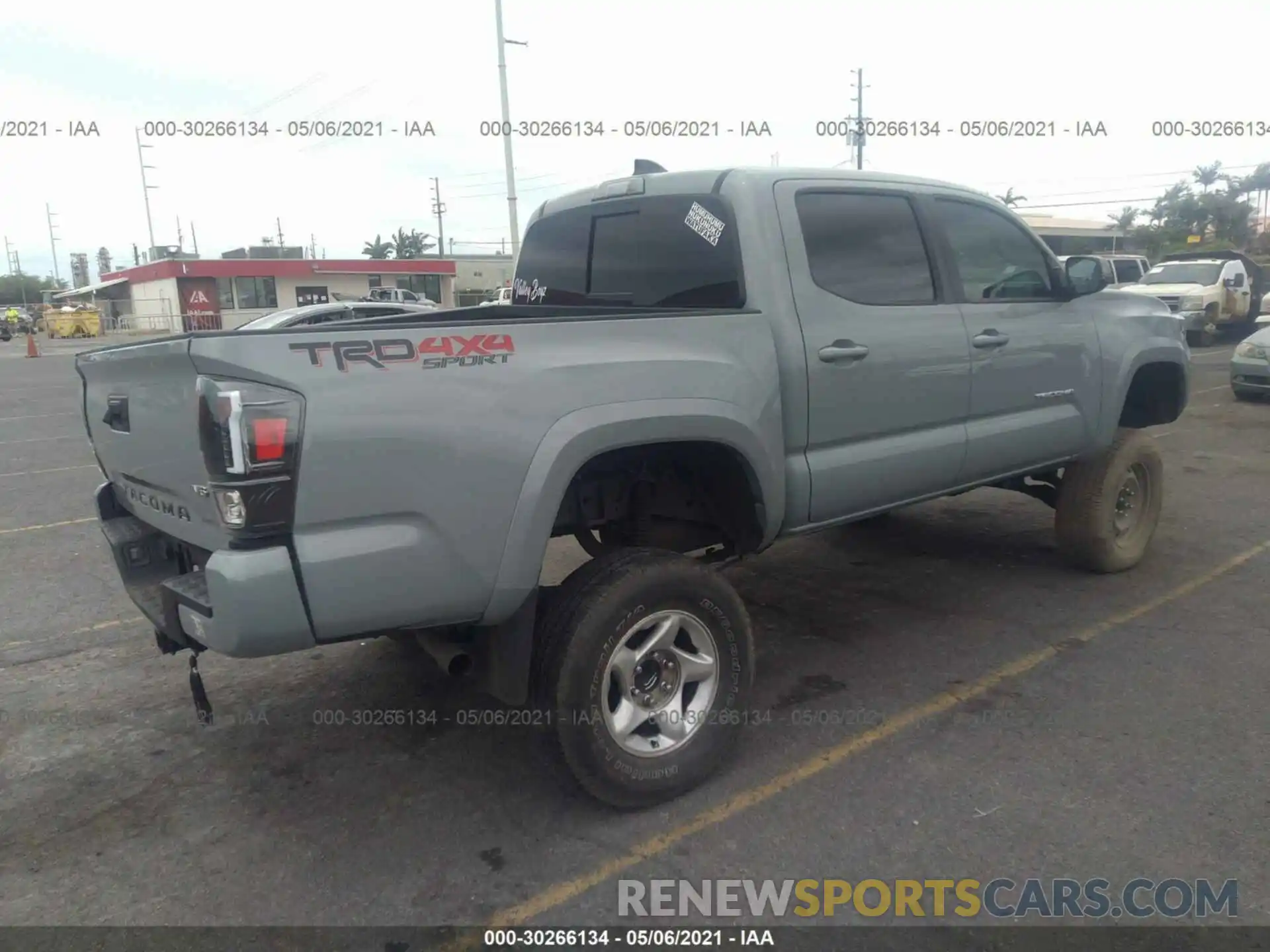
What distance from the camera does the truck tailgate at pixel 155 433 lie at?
254cm

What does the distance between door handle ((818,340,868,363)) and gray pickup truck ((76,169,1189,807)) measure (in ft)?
0.04

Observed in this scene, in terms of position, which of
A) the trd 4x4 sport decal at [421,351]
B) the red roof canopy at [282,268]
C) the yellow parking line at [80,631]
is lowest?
the yellow parking line at [80,631]

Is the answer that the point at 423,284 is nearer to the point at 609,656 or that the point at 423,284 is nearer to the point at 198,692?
the point at 198,692

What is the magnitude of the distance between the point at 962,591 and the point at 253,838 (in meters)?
3.77

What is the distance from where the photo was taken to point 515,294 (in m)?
4.65

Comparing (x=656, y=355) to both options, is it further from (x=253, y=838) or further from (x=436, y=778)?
(x=253, y=838)

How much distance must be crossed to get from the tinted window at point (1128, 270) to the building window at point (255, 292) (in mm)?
40811

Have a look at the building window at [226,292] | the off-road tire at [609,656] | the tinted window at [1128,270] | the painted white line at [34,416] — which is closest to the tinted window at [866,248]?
the off-road tire at [609,656]

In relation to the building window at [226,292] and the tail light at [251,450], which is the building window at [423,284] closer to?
the building window at [226,292]

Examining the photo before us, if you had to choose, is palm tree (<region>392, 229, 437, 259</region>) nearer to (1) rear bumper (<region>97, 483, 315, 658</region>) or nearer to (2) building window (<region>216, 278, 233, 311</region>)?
(2) building window (<region>216, 278, 233, 311</region>)

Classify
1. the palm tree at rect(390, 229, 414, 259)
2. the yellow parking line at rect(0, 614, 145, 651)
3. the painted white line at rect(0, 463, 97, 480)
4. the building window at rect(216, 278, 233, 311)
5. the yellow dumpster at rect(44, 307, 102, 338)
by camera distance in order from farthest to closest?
the palm tree at rect(390, 229, 414, 259), the building window at rect(216, 278, 233, 311), the yellow dumpster at rect(44, 307, 102, 338), the painted white line at rect(0, 463, 97, 480), the yellow parking line at rect(0, 614, 145, 651)

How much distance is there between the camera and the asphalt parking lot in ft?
9.03

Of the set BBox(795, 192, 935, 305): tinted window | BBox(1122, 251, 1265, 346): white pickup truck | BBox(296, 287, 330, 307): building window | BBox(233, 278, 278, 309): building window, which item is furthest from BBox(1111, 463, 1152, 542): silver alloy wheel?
BBox(233, 278, 278, 309): building window

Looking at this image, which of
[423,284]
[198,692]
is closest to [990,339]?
[198,692]
